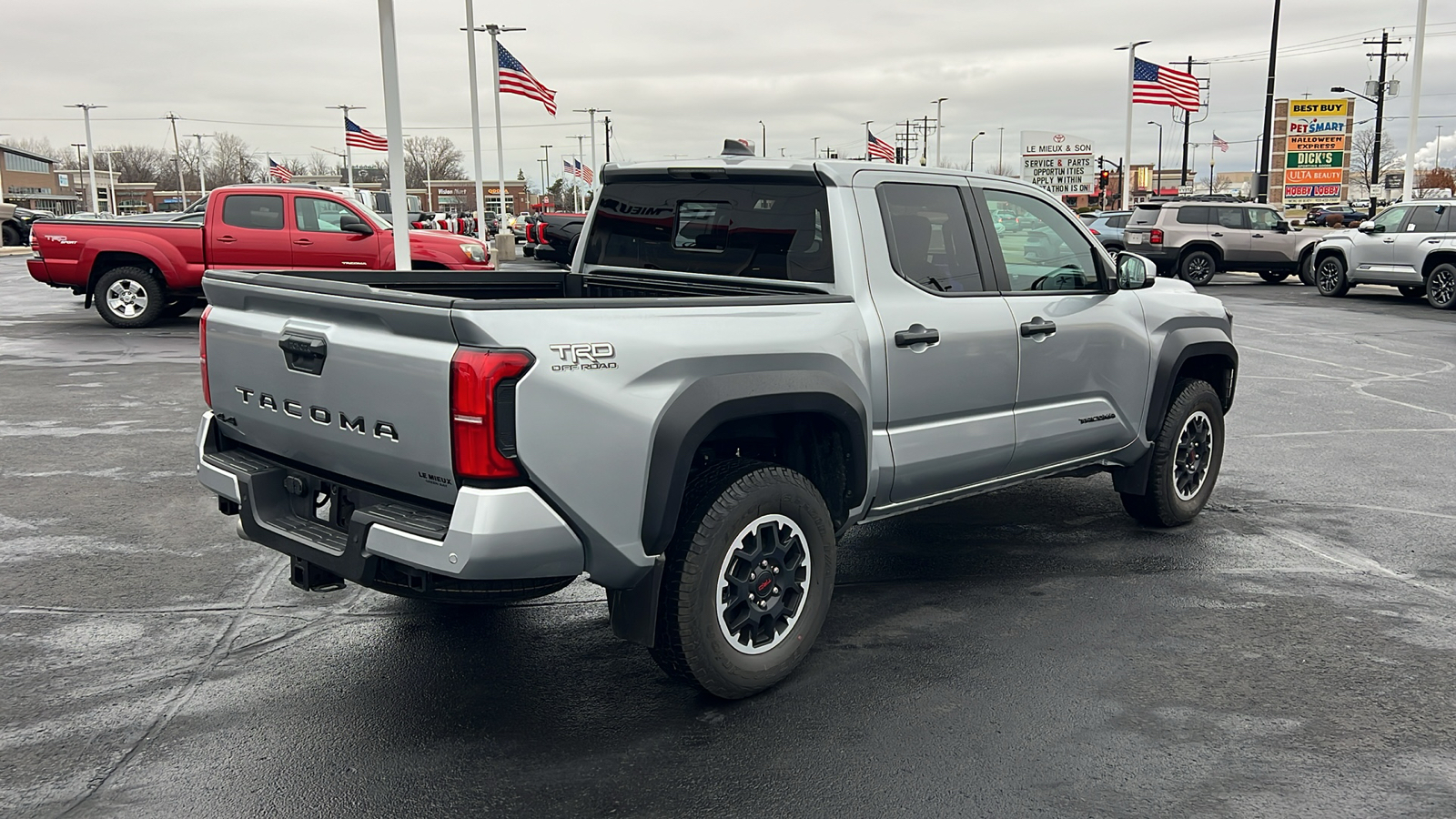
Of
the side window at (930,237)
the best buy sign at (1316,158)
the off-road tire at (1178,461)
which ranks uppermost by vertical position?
the best buy sign at (1316,158)

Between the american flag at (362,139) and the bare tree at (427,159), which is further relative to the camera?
the bare tree at (427,159)

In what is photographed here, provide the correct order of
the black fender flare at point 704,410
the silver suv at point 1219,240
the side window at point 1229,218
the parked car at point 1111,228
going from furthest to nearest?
the parked car at point 1111,228 → the side window at point 1229,218 → the silver suv at point 1219,240 → the black fender flare at point 704,410

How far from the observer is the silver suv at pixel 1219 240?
25.6 metres

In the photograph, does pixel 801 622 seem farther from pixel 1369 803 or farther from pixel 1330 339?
pixel 1330 339

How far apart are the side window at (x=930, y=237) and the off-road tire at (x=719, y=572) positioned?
1137 mm

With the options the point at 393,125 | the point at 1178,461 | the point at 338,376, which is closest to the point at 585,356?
the point at 338,376

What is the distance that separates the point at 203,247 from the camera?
15234 millimetres

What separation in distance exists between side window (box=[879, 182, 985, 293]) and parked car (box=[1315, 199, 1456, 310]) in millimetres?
18449

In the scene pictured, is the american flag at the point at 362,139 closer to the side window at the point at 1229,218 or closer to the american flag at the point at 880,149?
the american flag at the point at 880,149

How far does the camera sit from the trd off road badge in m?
3.31

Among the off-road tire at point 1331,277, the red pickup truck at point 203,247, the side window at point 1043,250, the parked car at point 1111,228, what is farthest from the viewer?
the parked car at point 1111,228

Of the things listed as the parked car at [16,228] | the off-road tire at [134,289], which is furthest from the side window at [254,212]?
the parked car at [16,228]

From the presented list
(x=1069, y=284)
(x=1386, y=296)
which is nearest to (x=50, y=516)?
(x=1069, y=284)

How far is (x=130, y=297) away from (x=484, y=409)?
14.3m
